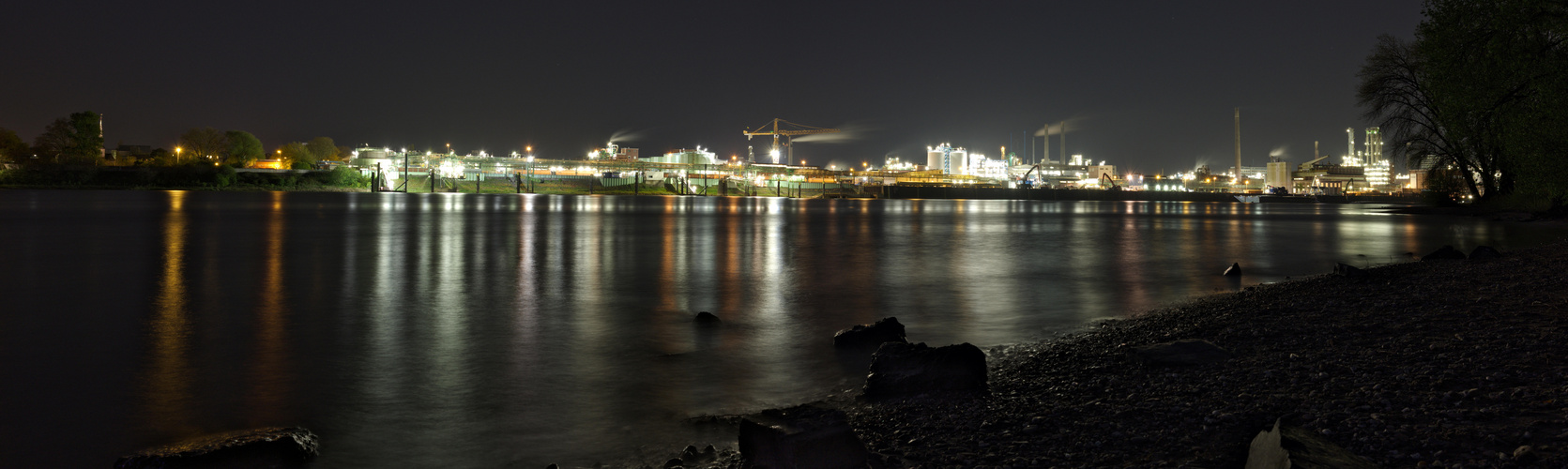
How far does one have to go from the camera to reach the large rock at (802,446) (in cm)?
394

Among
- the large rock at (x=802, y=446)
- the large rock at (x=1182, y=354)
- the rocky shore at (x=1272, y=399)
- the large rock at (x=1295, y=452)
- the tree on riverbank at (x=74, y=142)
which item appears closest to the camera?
the large rock at (x=1295, y=452)

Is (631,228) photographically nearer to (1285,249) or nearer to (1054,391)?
(1285,249)

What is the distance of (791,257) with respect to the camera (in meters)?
19.6

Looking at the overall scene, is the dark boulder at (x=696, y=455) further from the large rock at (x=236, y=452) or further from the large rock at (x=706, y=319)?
the large rock at (x=706, y=319)

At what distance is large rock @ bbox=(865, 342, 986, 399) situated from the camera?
5.48 m

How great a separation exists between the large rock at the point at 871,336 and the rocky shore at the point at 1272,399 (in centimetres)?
101

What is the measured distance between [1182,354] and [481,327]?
7138 millimetres

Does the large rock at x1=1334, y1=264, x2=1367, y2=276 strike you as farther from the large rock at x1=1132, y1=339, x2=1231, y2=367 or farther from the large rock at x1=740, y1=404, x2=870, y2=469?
the large rock at x1=740, y1=404, x2=870, y2=469

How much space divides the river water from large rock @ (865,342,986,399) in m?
0.75

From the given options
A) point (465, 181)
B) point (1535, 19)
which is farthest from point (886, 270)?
point (465, 181)

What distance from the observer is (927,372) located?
5.56m

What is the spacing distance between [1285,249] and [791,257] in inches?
571

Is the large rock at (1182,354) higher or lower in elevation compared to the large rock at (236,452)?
higher

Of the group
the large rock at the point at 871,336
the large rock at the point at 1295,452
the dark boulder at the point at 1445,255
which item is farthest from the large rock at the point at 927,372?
the dark boulder at the point at 1445,255
